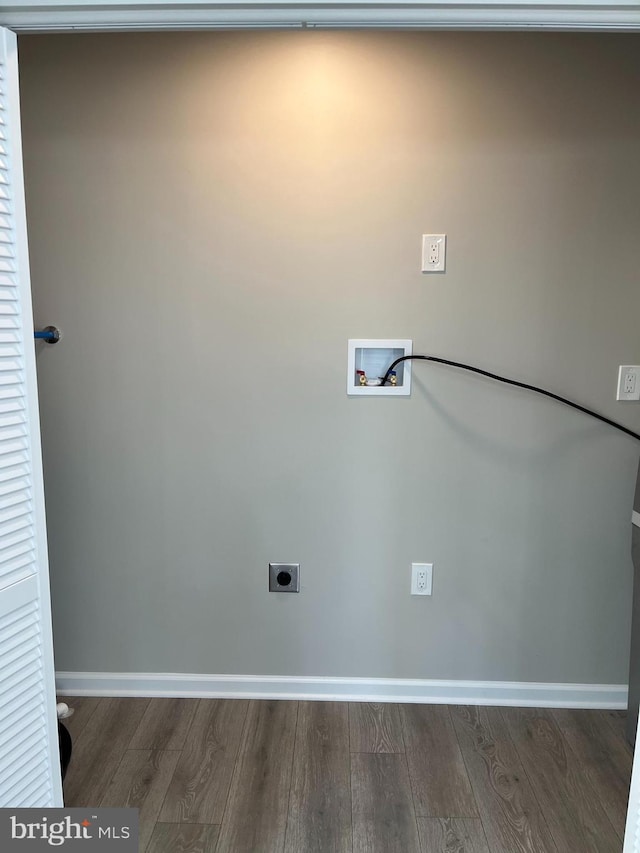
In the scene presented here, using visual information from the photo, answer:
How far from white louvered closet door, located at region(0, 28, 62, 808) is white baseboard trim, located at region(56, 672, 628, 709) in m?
0.91

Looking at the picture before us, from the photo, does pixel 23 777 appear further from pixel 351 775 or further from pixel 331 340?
pixel 331 340

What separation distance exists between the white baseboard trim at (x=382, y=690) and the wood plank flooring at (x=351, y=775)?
4cm

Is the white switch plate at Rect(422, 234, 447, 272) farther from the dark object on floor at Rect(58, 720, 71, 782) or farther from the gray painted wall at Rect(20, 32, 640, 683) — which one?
the dark object on floor at Rect(58, 720, 71, 782)

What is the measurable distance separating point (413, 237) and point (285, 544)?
116 cm

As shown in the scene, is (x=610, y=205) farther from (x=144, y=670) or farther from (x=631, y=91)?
(x=144, y=670)

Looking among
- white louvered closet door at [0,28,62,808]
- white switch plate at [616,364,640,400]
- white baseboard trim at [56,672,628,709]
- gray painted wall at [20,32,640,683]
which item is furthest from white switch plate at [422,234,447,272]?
white baseboard trim at [56,672,628,709]

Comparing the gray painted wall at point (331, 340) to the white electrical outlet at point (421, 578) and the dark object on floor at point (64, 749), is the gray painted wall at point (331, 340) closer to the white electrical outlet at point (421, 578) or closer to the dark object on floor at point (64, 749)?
the white electrical outlet at point (421, 578)

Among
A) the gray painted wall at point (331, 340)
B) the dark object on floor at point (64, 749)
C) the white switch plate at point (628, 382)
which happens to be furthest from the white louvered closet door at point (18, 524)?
the white switch plate at point (628, 382)

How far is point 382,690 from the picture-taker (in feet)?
6.84

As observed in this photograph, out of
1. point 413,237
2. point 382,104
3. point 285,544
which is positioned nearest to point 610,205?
point 413,237

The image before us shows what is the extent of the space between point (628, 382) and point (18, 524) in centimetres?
187

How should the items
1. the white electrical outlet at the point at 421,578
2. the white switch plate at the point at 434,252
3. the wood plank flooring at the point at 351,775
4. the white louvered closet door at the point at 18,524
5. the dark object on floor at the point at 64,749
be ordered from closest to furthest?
the white louvered closet door at the point at 18,524, the wood plank flooring at the point at 351,775, the dark object on floor at the point at 64,749, the white switch plate at the point at 434,252, the white electrical outlet at the point at 421,578

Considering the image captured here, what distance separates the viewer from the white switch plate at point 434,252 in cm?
183

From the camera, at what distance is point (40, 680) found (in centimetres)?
120
